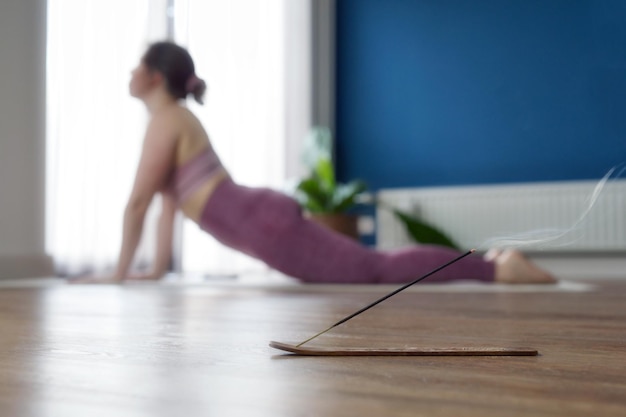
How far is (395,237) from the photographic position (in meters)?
4.29

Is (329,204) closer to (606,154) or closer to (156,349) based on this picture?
(606,154)

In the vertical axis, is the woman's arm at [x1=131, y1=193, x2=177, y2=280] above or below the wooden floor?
above

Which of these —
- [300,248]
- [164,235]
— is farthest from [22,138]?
[300,248]

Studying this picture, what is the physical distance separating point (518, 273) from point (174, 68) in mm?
1319

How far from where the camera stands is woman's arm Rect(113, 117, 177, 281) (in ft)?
7.73

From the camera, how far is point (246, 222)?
222 centimetres

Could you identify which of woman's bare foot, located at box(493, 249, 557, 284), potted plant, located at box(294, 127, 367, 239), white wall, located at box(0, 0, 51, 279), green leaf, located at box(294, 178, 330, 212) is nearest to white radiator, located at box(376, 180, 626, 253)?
potted plant, located at box(294, 127, 367, 239)

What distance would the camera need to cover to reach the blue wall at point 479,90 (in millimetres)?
3898

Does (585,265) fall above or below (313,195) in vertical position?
below

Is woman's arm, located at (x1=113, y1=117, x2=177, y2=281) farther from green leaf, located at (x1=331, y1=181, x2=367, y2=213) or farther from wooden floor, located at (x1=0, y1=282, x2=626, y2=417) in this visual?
green leaf, located at (x1=331, y1=181, x2=367, y2=213)

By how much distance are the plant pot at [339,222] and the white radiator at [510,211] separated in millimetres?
417

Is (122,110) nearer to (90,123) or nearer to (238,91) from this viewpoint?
(90,123)

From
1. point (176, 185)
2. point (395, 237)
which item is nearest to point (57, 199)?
point (176, 185)

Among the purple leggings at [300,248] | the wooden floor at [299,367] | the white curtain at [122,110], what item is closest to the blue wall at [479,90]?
the white curtain at [122,110]
